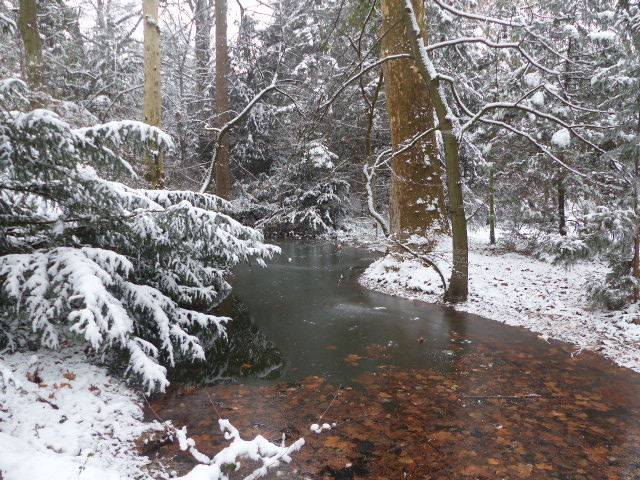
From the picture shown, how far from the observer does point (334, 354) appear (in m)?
5.24

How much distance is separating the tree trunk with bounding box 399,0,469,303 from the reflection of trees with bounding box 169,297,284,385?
3.44m

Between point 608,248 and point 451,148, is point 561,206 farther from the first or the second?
point 608,248

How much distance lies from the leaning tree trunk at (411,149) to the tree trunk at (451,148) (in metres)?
2.34

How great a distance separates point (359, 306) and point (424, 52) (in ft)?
14.5

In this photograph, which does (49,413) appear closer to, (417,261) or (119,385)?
(119,385)

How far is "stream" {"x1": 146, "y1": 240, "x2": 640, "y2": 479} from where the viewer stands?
2957mm

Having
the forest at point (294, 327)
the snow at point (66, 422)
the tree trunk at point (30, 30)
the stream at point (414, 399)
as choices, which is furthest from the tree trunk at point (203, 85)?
the snow at point (66, 422)

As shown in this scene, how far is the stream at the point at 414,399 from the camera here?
296 centimetres

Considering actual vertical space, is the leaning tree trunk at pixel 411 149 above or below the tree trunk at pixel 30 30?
below

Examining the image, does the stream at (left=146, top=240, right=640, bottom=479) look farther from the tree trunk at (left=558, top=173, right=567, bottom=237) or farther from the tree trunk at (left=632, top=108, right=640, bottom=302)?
the tree trunk at (left=558, top=173, right=567, bottom=237)

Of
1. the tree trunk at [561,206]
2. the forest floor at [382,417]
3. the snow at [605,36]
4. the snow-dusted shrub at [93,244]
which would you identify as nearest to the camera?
the forest floor at [382,417]

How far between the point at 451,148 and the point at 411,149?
2802 mm

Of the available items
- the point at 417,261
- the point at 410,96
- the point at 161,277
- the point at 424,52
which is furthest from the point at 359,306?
the point at 410,96

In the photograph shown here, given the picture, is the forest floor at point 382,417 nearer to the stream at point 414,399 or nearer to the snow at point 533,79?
the stream at point 414,399
